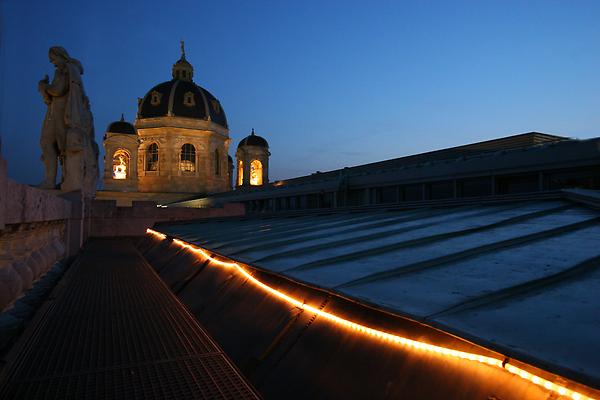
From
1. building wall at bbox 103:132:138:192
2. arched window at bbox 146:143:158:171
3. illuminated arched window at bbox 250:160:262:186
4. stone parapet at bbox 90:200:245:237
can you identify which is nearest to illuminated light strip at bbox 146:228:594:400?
stone parapet at bbox 90:200:245:237

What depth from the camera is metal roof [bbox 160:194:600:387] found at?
1.76 m

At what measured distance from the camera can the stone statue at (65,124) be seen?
32.6 feet

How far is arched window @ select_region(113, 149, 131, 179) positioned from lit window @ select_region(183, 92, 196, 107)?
35.9 feet

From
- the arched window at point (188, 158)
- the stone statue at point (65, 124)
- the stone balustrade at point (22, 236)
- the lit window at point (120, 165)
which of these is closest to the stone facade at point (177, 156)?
the arched window at point (188, 158)

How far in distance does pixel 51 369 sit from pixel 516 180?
17.5m

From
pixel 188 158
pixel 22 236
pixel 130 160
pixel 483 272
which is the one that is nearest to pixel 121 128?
pixel 130 160

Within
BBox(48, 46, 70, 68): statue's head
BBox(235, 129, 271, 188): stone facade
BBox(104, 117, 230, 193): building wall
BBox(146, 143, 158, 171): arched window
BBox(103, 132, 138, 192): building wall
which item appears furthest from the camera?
BBox(235, 129, 271, 188): stone facade

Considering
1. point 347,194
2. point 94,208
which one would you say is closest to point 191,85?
point 347,194

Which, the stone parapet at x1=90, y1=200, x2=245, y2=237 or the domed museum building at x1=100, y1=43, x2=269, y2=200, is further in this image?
the domed museum building at x1=100, y1=43, x2=269, y2=200

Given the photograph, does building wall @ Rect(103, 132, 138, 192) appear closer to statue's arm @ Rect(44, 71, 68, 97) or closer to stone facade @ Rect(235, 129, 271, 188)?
stone facade @ Rect(235, 129, 271, 188)

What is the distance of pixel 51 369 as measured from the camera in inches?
121

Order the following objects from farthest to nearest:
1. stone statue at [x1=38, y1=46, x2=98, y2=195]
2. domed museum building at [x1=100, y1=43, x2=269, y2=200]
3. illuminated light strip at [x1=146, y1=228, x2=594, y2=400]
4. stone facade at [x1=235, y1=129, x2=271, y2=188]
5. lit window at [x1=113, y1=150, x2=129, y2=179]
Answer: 1. stone facade at [x1=235, y1=129, x2=271, y2=188]
2. lit window at [x1=113, y1=150, x2=129, y2=179]
3. domed museum building at [x1=100, y1=43, x2=269, y2=200]
4. stone statue at [x1=38, y1=46, x2=98, y2=195]
5. illuminated light strip at [x1=146, y1=228, x2=594, y2=400]

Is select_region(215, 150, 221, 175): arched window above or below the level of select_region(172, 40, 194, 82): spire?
below

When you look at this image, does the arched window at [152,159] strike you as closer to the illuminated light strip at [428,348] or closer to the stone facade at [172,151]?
the stone facade at [172,151]
